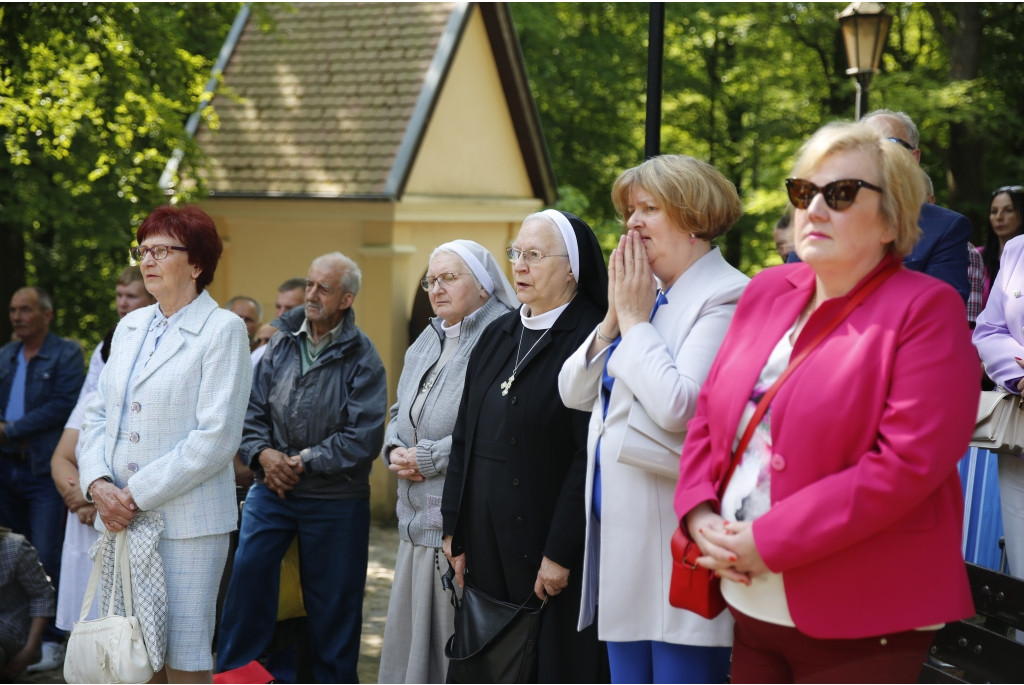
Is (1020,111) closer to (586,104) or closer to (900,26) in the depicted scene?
(900,26)

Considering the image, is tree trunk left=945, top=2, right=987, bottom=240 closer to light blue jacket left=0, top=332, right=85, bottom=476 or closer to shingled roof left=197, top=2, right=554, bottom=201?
shingled roof left=197, top=2, right=554, bottom=201

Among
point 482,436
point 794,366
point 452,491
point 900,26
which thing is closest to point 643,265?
point 794,366

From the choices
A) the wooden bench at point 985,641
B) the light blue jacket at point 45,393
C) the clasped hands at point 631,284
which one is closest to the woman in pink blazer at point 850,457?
the clasped hands at point 631,284

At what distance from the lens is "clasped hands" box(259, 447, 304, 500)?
5.71 m

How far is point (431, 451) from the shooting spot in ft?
16.1

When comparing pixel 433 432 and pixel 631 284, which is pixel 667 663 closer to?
pixel 631 284

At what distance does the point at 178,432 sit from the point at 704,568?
2.58m

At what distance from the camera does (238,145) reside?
12.5 metres

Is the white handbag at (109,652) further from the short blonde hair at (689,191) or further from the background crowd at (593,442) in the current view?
the short blonde hair at (689,191)

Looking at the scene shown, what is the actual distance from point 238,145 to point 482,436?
30.2 ft

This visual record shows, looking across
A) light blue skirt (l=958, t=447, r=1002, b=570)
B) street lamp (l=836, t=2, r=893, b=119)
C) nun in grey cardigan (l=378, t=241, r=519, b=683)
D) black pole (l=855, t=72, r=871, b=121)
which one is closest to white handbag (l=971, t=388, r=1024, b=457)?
Answer: light blue skirt (l=958, t=447, r=1002, b=570)

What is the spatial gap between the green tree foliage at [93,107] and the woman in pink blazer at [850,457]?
6.83m

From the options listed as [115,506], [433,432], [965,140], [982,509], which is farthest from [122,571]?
[965,140]

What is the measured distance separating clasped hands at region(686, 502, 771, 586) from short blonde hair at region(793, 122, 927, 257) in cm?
79
